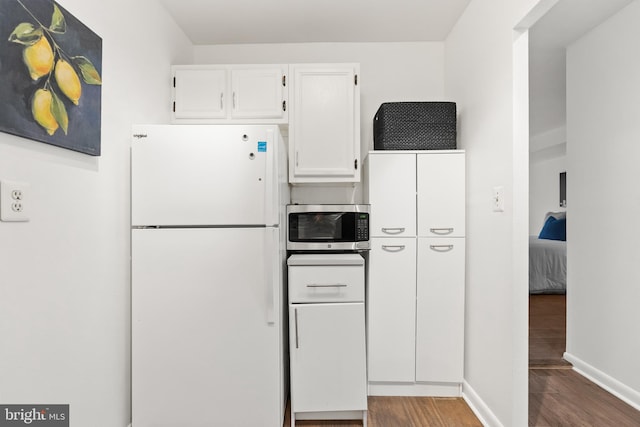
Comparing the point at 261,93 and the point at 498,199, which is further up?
the point at 261,93

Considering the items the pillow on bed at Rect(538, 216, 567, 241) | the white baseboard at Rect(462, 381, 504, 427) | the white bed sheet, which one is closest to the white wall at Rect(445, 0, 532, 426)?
the white baseboard at Rect(462, 381, 504, 427)

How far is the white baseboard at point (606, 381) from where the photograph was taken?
208cm

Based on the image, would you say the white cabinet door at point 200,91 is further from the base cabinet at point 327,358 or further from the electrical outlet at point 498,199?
the electrical outlet at point 498,199

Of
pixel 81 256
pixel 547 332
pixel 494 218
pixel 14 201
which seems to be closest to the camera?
pixel 14 201

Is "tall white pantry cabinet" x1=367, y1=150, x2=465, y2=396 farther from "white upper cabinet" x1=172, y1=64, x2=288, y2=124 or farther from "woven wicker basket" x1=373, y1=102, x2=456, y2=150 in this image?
"white upper cabinet" x1=172, y1=64, x2=288, y2=124

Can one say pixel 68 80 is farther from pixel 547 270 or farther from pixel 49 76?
pixel 547 270

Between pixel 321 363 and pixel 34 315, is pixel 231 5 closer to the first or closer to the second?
pixel 34 315

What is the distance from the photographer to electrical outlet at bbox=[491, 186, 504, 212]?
1.74 m

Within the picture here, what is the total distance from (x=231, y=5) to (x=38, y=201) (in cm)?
167

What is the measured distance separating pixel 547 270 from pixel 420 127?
Answer: 3.81 meters

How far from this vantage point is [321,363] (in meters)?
1.87

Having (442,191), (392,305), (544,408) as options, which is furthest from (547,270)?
(392,305)

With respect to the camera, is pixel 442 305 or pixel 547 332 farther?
pixel 547 332

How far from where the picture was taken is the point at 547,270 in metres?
4.67
